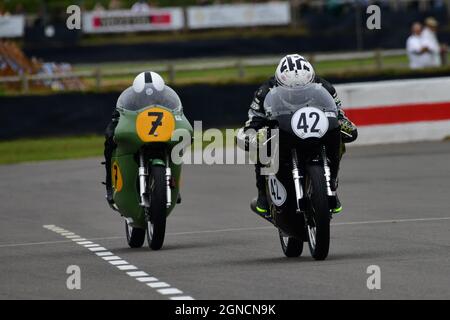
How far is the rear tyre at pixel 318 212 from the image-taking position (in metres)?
10.9

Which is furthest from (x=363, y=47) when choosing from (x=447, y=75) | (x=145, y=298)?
(x=145, y=298)

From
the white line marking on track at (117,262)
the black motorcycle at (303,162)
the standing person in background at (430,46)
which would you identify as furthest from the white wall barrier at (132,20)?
the black motorcycle at (303,162)

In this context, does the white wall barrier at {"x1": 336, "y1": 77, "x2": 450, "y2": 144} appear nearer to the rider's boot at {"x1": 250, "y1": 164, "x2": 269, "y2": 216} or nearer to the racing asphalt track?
the racing asphalt track

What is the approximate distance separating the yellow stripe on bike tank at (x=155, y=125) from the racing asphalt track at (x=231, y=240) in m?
1.02

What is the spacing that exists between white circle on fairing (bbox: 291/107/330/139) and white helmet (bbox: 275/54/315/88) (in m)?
0.44

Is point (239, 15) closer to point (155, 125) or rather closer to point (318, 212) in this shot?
point (155, 125)

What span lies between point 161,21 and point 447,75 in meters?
17.8

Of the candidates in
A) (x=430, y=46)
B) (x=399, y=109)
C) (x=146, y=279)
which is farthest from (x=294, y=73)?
(x=430, y=46)

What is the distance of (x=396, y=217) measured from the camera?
14898 millimetres

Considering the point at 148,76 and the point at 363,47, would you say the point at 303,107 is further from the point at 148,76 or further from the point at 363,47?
the point at 363,47

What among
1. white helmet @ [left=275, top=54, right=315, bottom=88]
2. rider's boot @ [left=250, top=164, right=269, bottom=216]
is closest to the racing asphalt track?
rider's boot @ [left=250, top=164, right=269, bottom=216]

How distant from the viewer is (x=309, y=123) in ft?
37.0

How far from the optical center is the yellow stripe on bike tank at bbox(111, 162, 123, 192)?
1323 cm
